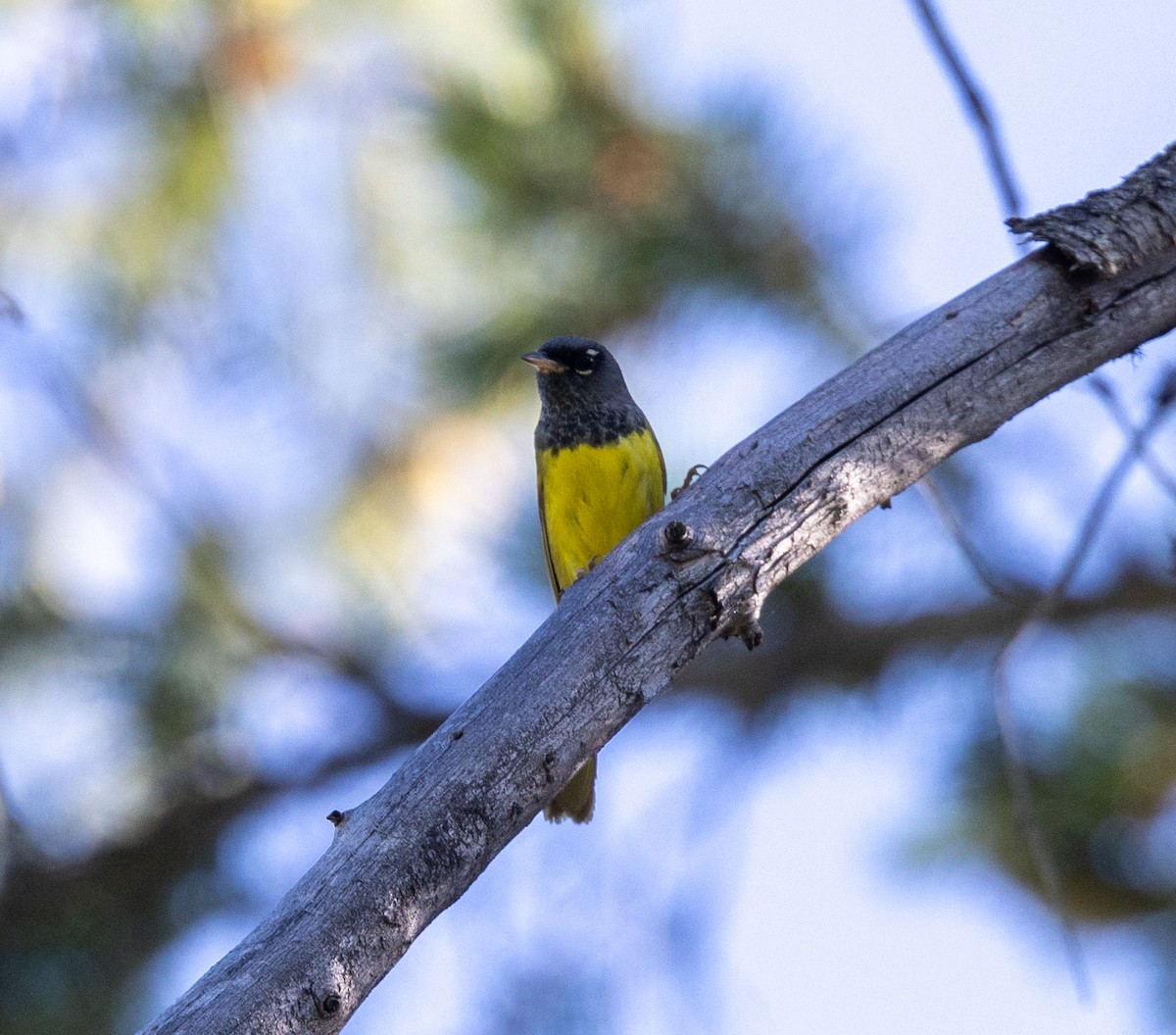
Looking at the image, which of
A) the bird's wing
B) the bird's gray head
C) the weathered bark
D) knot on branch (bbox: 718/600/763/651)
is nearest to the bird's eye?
the bird's gray head

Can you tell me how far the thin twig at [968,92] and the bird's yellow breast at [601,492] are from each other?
190 cm

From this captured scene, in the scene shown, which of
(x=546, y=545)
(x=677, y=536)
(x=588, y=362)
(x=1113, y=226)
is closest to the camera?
(x=677, y=536)

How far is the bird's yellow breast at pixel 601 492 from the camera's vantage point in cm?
429

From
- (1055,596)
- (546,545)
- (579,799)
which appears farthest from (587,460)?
(1055,596)

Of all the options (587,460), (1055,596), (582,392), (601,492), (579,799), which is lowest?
(1055,596)

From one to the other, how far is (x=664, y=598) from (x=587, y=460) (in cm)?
204

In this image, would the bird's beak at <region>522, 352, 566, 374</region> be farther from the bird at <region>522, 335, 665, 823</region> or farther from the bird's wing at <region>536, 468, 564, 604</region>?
the bird's wing at <region>536, 468, 564, 604</region>

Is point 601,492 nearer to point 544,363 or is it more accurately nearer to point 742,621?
point 544,363

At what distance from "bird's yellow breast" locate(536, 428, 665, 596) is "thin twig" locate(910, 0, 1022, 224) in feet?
6.24

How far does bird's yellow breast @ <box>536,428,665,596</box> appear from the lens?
4285 millimetres

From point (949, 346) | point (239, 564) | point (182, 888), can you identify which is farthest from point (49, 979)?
point (949, 346)

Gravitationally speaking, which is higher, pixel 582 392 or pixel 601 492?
pixel 582 392

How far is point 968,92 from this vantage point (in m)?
2.50

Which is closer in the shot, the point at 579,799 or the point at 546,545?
the point at 579,799
